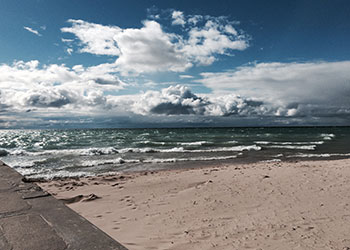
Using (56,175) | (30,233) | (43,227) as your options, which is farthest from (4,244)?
(56,175)

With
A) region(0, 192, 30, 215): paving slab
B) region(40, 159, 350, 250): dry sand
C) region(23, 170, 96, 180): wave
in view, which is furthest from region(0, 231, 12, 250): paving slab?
region(23, 170, 96, 180): wave

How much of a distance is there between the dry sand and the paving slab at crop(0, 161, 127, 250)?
1.82 meters

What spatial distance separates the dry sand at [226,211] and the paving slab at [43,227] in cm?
182

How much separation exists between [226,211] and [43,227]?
4169mm

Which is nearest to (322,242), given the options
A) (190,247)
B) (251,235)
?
(251,235)

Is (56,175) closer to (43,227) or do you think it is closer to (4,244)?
(43,227)

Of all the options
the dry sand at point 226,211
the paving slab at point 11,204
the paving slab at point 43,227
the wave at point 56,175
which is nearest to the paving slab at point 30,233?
the paving slab at point 43,227

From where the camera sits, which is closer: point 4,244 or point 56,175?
point 4,244

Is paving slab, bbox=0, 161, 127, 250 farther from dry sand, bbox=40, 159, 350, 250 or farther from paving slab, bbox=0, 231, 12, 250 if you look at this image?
dry sand, bbox=40, 159, 350, 250

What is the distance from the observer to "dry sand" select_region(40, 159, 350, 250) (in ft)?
12.7

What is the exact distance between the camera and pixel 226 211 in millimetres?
5262

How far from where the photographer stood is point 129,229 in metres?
4.56

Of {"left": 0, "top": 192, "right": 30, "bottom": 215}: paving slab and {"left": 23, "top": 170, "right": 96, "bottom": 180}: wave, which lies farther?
{"left": 23, "top": 170, "right": 96, "bottom": 180}: wave

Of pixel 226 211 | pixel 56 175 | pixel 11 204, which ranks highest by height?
pixel 11 204
